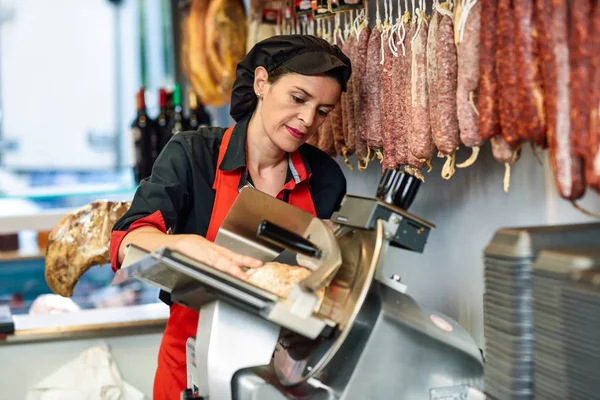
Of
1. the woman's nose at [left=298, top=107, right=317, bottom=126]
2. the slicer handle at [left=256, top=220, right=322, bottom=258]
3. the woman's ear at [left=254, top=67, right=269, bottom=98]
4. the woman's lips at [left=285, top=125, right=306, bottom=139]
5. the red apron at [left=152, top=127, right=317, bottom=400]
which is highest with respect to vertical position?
the woman's ear at [left=254, top=67, right=269, bottom=98]

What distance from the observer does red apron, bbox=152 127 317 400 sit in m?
2.28

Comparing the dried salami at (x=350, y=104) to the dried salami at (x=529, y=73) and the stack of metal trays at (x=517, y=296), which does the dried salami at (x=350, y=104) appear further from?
the stack of metal trays at (x=517, y=296)

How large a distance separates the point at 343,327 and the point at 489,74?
0.69 metres

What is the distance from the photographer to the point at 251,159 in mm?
2420

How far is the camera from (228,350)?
63.0 inches

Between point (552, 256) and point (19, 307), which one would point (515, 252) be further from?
point (19, 307)

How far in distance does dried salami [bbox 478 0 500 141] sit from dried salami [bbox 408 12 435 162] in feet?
1.33

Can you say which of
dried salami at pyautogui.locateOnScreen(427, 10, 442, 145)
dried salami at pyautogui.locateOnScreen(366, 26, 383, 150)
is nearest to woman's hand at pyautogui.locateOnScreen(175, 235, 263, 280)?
dried salami at pyautogui.locateOnScreen(427, 10, 442, 145)

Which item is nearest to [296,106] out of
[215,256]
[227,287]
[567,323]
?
Result: [215,256]

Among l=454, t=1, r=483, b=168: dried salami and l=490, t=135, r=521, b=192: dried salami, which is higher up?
l=454, t=1, r=483, b=168: dried salami

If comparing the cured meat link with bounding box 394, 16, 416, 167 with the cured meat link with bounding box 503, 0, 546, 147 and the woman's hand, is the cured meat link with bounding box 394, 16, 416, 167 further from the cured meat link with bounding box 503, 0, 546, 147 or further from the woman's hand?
the woman's hand

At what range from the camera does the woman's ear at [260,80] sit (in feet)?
7.68

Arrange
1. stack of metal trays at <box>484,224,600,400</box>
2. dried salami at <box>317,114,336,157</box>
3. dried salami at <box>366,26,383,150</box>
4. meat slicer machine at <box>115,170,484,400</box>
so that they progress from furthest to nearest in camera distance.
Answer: dried salami at <box>317,114,336,157</box>
dried salami at <box>366,26,383,150</box>
meat slicer machine at <box>115,170,484,400</box>
stack of metal trays at <box>484,224,600,400</box>

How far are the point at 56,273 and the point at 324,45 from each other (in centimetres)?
166
